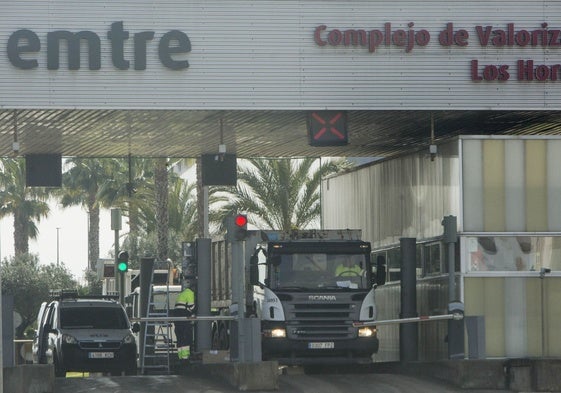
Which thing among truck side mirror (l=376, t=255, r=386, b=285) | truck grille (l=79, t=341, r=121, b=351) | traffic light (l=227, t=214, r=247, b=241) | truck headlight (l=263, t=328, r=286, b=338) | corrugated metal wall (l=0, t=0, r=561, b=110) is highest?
corrugated metal wall (l=0, t=0, r=561, b=110)

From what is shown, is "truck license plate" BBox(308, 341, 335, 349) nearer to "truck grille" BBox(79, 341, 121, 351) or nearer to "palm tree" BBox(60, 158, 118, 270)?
"truck grille" BBox(79, 341, 121, 351)

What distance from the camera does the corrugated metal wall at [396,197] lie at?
29.5 m

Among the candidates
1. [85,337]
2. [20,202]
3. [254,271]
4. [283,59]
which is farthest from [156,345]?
[20,202]

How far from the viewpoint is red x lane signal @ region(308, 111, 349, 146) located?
28203 mm

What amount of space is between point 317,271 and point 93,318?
693cm

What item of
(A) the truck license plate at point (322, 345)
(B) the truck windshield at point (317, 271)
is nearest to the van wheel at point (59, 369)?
(B) the truck windshield at point (317, 271)

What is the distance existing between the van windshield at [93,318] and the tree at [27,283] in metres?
36.7

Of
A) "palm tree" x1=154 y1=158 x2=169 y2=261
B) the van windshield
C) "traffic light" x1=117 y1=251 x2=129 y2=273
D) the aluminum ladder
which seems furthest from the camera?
"palm tree" x1=154 y1=158 x2=169 y2=261

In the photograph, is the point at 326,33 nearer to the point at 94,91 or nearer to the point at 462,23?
the point at 462,23

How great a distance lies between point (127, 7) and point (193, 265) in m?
7.42

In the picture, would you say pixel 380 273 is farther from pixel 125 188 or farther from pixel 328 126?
pixel 125 188

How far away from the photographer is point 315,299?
28453 mm

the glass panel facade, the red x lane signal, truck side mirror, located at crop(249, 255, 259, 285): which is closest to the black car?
truck side mirror, located at crop(249, 255, 259, 285)

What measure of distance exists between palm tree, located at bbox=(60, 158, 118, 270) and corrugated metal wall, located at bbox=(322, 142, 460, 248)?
33430 mm
